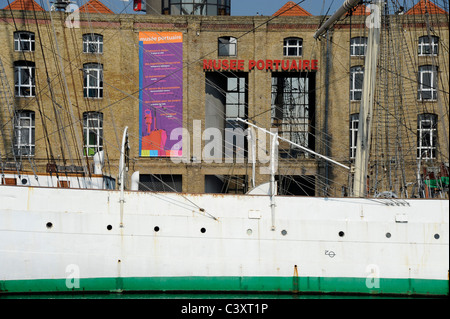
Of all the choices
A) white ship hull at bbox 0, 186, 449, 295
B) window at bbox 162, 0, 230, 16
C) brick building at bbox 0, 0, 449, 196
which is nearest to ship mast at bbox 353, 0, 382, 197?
white ship hull at bbox 0, 186, 449, 295

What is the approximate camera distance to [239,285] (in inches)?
846

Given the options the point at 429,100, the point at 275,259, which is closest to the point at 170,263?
the point at 275,259

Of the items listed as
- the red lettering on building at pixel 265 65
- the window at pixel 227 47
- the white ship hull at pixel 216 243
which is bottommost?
the white ship hull at pixel 216 243

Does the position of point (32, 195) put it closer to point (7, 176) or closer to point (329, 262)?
point (7, 176)

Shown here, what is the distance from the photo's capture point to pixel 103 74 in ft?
128

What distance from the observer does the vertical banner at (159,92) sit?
38.5 metres

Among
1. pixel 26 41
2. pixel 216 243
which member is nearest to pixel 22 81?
pixel 26 41

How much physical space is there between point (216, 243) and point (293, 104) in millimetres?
21869

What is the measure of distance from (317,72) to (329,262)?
800 inches

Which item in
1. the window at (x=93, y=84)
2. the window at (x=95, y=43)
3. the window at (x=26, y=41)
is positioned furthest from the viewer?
the window at (x=93, y=84)

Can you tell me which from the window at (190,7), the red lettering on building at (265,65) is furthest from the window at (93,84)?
the red lettering on building at (265,65)

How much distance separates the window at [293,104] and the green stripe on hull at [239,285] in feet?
65.7

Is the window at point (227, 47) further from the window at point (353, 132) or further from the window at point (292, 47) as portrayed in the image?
the window at point (353, 132)

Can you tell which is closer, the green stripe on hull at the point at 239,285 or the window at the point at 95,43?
the green stripe on hull at the point at 239,285
